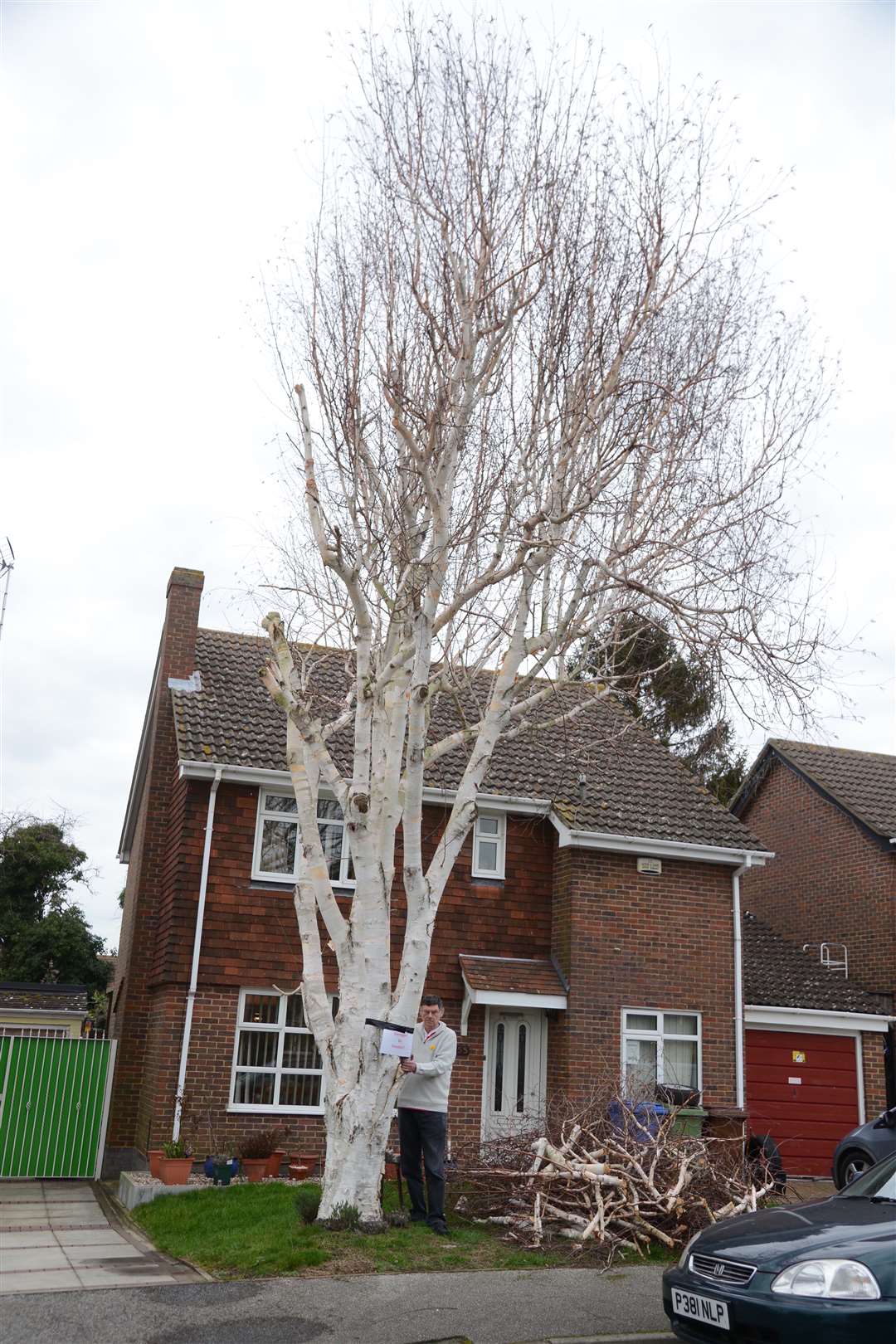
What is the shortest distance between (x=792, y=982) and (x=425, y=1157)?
11.2m

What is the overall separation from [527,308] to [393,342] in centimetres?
129

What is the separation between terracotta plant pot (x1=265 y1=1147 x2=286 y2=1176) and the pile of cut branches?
11.1 ft

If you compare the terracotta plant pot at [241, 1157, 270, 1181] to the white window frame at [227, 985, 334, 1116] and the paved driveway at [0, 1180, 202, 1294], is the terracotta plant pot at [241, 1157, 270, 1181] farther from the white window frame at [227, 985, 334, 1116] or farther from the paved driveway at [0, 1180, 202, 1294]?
the paved driveway at [0, 1180, 202, 1294]

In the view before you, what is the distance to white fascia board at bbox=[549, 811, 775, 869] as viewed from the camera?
16.4 m

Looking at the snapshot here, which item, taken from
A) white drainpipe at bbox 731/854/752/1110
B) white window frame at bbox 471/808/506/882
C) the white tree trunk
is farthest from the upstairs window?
the white tree trunk

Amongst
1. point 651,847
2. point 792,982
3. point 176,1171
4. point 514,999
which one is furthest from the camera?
point 792,982

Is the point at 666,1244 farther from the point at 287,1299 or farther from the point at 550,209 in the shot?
the point at 550,209

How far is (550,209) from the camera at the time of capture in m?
10.9

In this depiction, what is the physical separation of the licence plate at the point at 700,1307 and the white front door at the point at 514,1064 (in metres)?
9.64

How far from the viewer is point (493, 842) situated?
669 inches

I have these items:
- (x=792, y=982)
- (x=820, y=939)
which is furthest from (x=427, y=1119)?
(x=820, y=939)

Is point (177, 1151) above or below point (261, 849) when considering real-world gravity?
below

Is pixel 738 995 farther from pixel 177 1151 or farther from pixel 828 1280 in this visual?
pixel 828 1280

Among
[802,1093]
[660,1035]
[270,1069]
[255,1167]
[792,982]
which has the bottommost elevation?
[255,1167]
